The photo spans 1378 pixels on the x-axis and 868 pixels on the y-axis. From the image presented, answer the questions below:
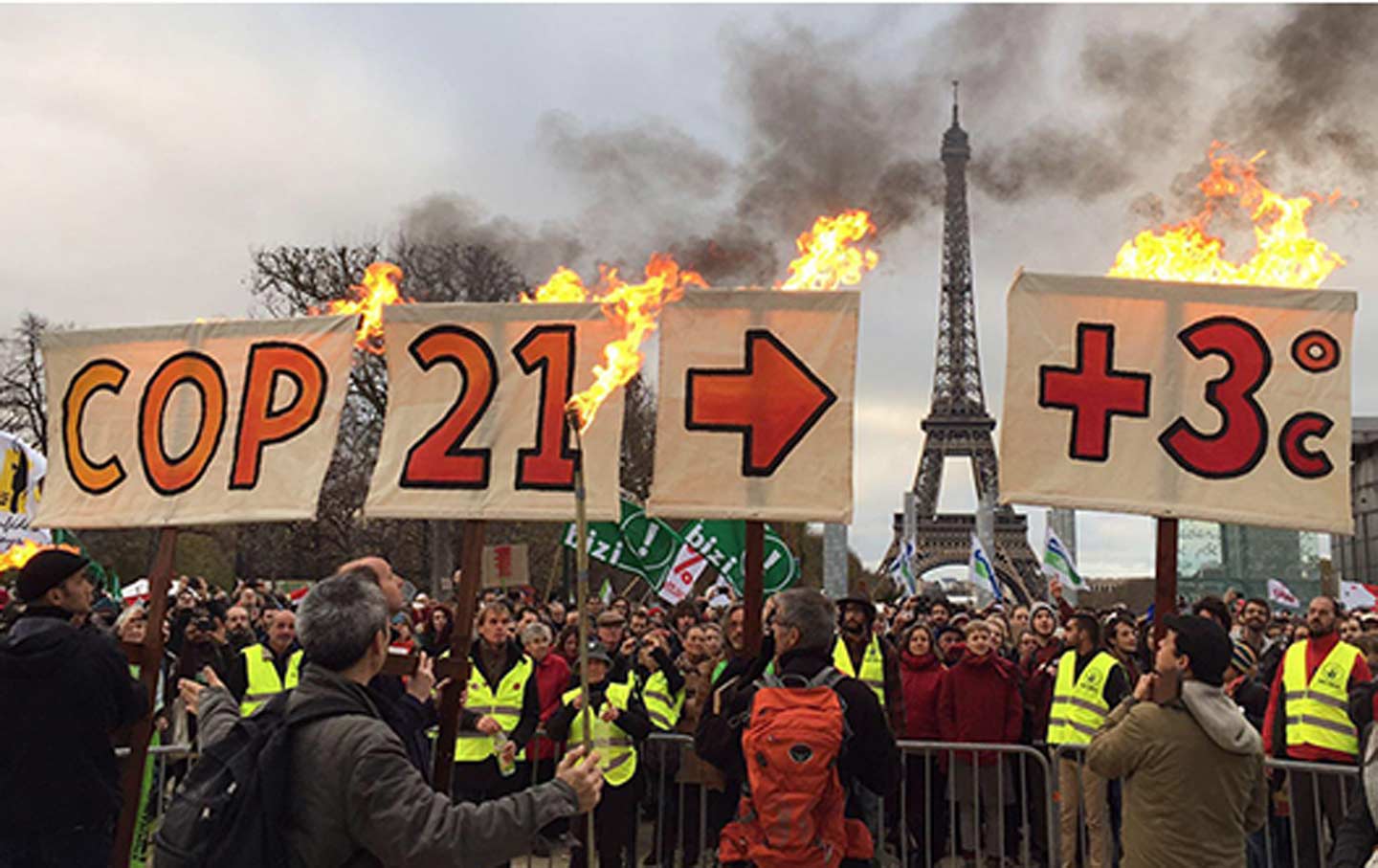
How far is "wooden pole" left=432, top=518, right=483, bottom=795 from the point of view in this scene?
4.95 meters

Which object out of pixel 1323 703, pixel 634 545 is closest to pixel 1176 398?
pixel 1323 703

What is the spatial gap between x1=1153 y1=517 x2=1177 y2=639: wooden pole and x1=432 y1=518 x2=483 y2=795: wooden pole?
2.79m

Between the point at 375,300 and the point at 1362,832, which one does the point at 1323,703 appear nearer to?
the point at 1362,832

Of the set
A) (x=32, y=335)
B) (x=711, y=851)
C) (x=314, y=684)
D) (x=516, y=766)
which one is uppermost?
(x=32, y=335)

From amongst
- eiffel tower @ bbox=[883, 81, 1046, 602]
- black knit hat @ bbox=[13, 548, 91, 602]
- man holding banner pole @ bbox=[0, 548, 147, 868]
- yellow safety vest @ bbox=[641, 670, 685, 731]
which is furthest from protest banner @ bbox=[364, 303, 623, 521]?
eiffel tower @ bbox=[883, 81, 1046, 602]

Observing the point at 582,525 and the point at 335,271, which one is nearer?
the point at 582,525

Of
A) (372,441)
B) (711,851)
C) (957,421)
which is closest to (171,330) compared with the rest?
(711,851)

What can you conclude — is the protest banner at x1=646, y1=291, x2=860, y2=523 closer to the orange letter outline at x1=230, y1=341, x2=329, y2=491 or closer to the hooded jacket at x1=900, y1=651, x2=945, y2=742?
the orange letter outline at x1=230, y1=341, x2=329, y2=491

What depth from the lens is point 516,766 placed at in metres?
8.32

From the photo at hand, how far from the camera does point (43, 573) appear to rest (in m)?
4.86

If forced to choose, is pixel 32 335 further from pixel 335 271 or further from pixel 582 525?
pixel 582 525

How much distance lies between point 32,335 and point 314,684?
123 ft

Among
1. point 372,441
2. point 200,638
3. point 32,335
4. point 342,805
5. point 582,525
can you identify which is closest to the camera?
point 342,805

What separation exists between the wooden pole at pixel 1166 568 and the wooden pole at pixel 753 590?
1.67m
